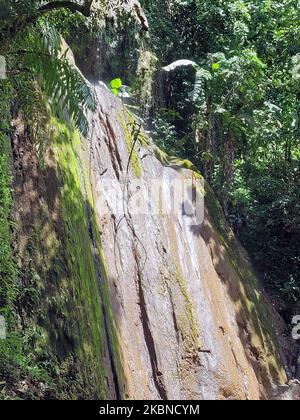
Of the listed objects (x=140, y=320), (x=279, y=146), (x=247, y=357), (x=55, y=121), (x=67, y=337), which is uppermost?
(x=55, y=121)

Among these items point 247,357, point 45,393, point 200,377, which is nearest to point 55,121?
point 45,393

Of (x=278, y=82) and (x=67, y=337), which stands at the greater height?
(x=278, y=82)

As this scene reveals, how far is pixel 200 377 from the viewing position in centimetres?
1114

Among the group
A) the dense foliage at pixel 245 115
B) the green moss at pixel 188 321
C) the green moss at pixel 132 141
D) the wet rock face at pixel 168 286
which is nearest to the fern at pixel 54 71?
the wet rock face at pixel 168 286

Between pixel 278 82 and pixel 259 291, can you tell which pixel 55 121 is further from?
pixel 278 82

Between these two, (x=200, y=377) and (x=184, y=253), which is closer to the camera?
(x=200, y=377)

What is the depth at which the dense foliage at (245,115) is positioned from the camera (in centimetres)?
1553

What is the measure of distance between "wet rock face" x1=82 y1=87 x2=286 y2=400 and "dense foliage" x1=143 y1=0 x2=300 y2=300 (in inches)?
88.9

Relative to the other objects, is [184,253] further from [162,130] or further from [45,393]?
[45,393]

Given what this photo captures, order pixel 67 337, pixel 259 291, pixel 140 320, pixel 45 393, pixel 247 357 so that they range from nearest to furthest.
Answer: pixel 45 393
pixel 67 337
pixel 140 320
pixel 247 357
pixel 259 291

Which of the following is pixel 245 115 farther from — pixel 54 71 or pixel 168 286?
pixel 54 71

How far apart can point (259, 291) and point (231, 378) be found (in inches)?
133

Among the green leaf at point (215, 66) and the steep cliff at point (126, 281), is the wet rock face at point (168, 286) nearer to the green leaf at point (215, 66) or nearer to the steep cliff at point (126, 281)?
the steep cliff at point (126, 281)
